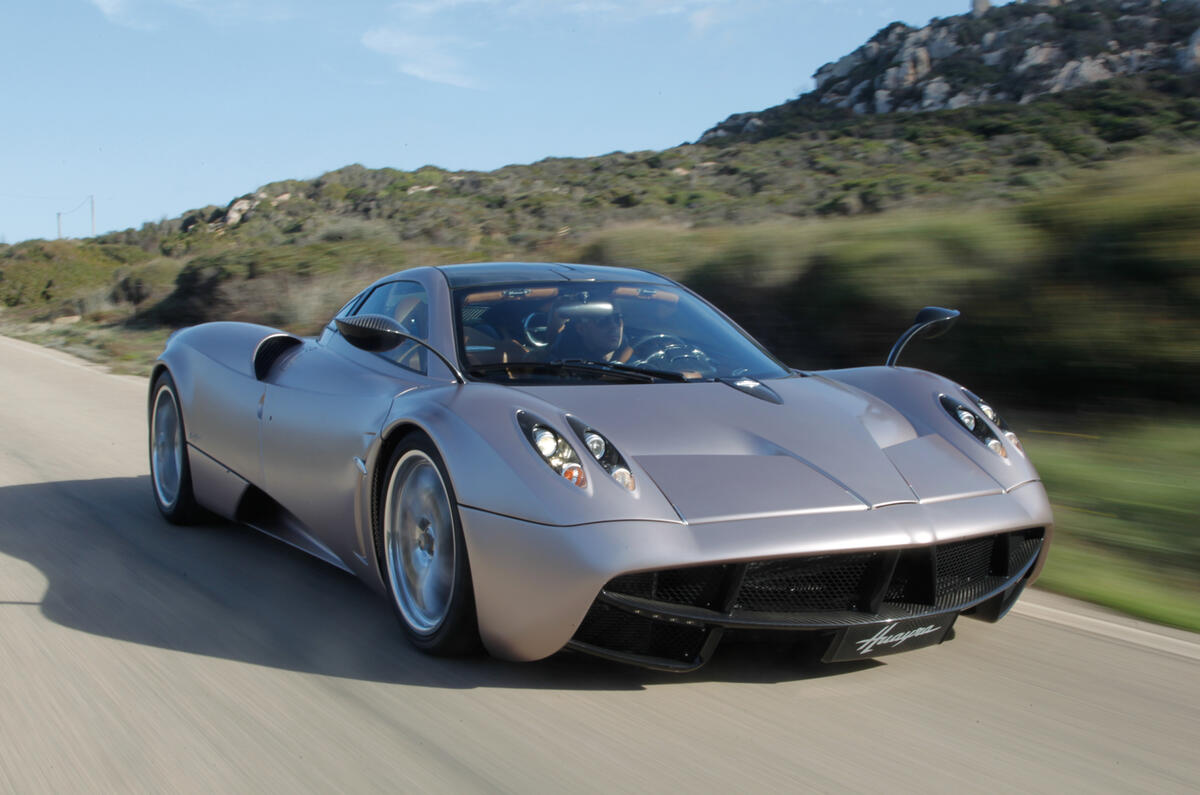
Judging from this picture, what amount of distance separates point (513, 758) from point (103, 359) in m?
14.3

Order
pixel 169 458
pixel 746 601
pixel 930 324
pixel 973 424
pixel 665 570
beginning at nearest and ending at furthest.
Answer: pixel 665 570
pixel 746 601
pixel 973 424
pixel 930 324
pixel 169 458

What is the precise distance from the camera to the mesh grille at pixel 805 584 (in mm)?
2912

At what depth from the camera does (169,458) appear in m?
5.42

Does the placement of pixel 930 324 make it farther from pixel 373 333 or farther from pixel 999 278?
pixel 999 278

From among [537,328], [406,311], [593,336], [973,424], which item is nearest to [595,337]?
[593,336]

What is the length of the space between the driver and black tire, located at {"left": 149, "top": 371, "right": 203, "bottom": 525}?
6.95ft

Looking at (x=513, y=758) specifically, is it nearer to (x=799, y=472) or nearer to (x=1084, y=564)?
(x=799, y=472)

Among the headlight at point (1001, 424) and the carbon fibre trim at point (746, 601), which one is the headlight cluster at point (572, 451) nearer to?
the carbon fibre trim at point (746, 601)

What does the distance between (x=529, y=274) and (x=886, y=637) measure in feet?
6.62

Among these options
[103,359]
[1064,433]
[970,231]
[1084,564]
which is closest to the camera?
[1084,564]

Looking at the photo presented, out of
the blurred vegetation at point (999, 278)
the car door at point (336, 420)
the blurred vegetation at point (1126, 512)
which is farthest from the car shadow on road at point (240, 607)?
the blurred vegetation at point (999, 278)

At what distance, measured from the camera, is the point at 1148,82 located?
26.0 m

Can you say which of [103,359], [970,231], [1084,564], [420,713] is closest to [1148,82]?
[970,231]

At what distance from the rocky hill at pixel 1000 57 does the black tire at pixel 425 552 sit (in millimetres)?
30034
